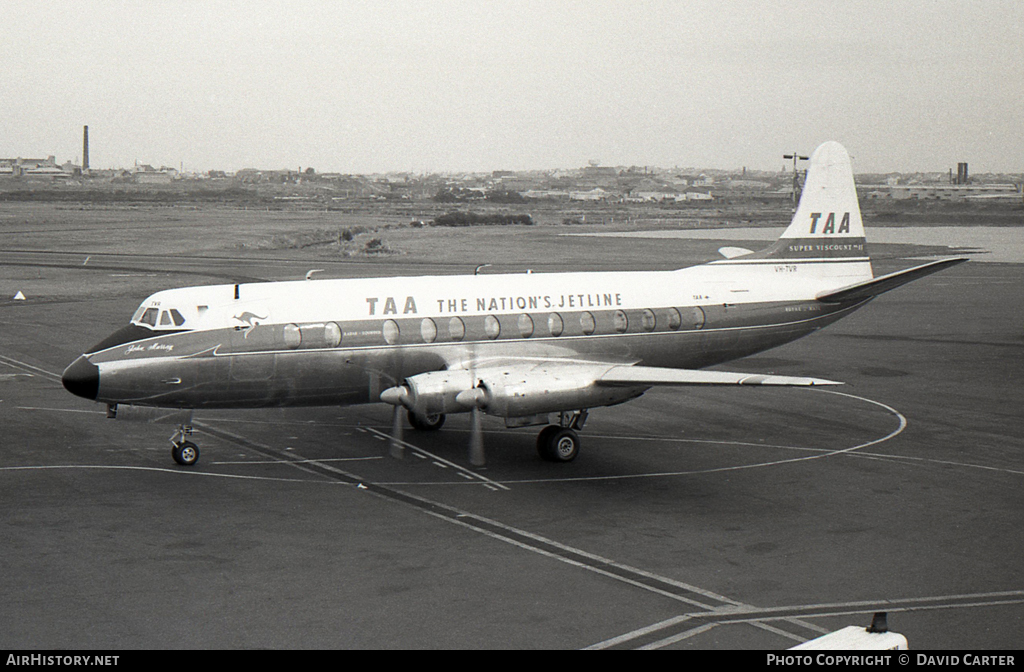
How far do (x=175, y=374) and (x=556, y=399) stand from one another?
812cm

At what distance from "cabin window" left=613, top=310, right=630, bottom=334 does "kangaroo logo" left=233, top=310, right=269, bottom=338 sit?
28.4ft

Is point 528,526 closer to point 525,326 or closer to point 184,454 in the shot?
point 525,326

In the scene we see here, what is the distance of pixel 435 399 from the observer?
69.6ft

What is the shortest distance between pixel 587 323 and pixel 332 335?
6341 millimetres

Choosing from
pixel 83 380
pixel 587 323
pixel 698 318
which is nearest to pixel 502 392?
pixel 587 323

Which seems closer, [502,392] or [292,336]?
[502,392]

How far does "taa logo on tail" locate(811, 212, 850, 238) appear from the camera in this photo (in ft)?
97.5

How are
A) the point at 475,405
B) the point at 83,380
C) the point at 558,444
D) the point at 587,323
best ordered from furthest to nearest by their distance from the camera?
the point at 587,323 → the point at 558,444 → the point at 475,405 → the point at 83,380

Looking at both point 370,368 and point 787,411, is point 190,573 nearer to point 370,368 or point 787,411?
point 370,368

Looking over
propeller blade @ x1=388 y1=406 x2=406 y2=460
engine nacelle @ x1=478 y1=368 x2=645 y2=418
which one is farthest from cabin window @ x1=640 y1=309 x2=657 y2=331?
propeller blade @ x1=388 y1=406 x2=406 y2=460

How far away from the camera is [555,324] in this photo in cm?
2445

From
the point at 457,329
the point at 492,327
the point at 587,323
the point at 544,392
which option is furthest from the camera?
the point at 587,323

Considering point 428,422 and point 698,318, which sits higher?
point 698,318
